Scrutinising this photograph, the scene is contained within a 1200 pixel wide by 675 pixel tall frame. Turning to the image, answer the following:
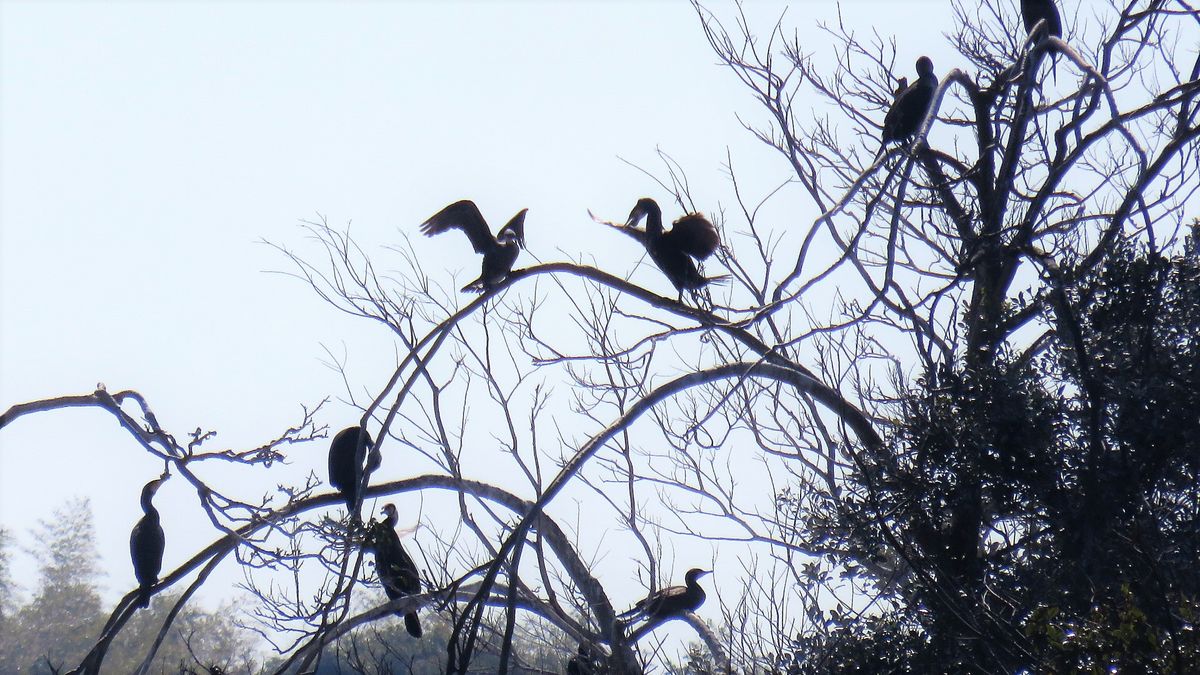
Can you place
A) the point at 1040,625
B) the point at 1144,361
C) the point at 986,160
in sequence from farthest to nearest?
the point at 986,160 < the point at 1144,361 < the point at 1040,625

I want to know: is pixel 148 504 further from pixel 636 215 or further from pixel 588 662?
pixel 636 215

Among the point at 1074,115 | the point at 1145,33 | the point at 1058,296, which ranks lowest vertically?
the point at 1058,296

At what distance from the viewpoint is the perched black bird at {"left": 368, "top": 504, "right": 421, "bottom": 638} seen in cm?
536

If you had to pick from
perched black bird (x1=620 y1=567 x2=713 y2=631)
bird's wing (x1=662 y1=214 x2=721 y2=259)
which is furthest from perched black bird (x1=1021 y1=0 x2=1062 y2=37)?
perched black bird (x1=620 y1=567 x2=713 y2=631)

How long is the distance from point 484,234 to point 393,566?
6.56ft

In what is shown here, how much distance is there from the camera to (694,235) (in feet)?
20.7

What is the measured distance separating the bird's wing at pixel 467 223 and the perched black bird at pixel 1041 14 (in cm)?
368

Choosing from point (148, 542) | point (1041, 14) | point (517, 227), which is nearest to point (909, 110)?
point (1041, 14)

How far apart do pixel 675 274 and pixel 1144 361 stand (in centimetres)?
287

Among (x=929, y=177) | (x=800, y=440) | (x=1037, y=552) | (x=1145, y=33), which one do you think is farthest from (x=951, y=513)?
(x=1145, y=33)

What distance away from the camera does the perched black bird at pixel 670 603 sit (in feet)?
22.8

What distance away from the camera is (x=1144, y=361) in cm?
387

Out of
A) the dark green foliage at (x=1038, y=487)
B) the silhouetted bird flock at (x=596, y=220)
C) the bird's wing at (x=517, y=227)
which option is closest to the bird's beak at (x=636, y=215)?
the silhouetted bird flock at (x=596, y=220)

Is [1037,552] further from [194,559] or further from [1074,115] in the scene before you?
[194,559]
